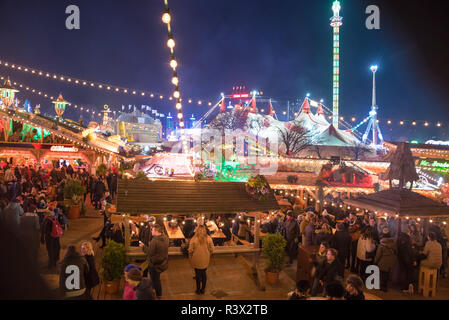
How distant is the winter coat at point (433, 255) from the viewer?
251 inches

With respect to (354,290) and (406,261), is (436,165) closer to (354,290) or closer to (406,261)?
(406,261)

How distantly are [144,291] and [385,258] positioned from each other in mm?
5148

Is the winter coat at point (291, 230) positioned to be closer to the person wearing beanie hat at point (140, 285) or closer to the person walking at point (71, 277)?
the person wearing beanie hat at point (140, 285)

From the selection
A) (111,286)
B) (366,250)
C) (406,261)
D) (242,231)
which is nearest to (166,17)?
(242,231)

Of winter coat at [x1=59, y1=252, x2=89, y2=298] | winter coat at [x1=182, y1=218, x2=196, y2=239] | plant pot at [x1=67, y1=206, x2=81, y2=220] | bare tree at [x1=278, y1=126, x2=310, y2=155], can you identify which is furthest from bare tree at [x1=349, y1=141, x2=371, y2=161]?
winter coat at [x1=59, y1=252, x2=89, y2=298]

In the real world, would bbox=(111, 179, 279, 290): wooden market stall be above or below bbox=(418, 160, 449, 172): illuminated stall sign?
below

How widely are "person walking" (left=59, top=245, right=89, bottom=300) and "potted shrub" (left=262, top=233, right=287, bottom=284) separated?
143 inches

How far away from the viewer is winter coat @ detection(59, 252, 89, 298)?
423cm

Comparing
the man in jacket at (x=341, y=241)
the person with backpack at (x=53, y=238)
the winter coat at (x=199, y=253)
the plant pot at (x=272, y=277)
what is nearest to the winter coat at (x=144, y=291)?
the winter coat at (x=199, y=253)

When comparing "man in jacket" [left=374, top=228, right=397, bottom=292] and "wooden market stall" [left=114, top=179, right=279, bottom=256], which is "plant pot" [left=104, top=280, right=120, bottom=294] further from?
"man in jacket" [left=374, top=228, right=397, bottom=292]

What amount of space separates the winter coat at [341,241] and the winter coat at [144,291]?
478 centimetres

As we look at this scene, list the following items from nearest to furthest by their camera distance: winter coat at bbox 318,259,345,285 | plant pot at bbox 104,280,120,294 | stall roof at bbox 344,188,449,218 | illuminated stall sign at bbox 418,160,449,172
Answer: winter coat at bbox 318,259,345,285, plant pot at bbox 104,280,120,294, stall roof at bbox 344,188,449,218, illuminated stall sign at bbox 418,160,449,172

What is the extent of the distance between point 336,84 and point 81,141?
119 ft
